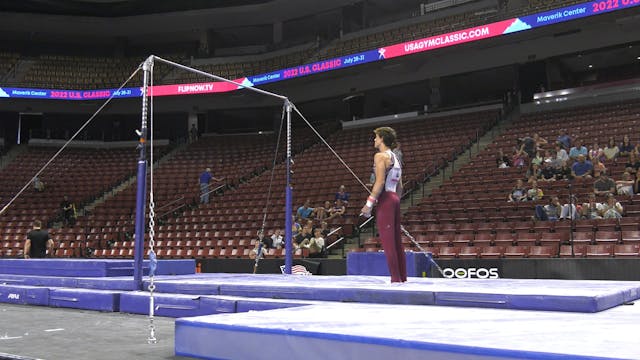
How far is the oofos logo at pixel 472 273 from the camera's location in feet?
32.8

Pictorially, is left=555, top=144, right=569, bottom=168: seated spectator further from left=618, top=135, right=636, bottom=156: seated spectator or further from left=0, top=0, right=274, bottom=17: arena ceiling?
left=0, top=0, right=274, bottom=17: arena ceiling

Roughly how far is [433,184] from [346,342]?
514 inches

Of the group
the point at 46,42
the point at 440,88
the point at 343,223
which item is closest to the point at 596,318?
the point at 343,223

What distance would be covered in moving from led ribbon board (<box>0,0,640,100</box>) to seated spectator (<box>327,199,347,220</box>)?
5286 mm

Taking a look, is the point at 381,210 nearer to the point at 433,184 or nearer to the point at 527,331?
the point at 527,331

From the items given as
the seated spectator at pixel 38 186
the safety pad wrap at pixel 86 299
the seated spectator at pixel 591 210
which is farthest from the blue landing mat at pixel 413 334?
the seated spectator at pixel 38 186

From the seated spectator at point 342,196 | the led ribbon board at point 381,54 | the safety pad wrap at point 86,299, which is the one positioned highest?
the led ribbon board at point 381,54

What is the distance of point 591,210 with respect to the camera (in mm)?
10836

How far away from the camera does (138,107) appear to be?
27.3 meters

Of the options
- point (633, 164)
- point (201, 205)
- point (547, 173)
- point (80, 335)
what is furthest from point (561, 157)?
point (80, 335)

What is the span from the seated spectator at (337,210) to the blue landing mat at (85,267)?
4901 millimetres

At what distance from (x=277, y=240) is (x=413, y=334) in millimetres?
10786

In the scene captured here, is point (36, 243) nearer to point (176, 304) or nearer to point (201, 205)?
point (176, 304)

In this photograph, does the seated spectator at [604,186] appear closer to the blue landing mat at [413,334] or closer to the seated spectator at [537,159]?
the seated spectator at [537,159]
